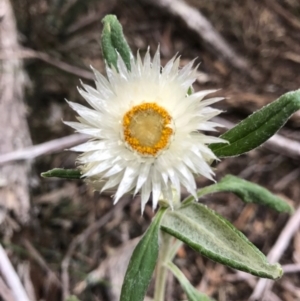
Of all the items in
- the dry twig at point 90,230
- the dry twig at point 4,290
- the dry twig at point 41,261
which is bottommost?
the dry twig at point 4,290

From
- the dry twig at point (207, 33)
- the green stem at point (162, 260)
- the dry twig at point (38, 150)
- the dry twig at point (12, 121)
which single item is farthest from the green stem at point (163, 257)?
the dry twig at point (207, 33)

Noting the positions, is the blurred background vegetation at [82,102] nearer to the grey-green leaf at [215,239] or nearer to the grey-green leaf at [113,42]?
the grey-green leaf at [215,239]

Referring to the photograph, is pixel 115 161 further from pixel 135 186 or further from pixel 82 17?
pixel 82 17

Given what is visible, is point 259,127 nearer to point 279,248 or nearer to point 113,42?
point 113,42

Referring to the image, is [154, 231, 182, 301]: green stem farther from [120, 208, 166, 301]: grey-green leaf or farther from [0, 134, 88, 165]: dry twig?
[0, 134, 88, 165]: dry twig

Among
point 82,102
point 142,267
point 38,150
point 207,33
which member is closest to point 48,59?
point 82,102

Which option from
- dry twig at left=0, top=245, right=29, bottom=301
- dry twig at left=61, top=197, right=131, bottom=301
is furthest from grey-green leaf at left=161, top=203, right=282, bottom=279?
dry twig at left=61, top=197, right=131, bottom=301
